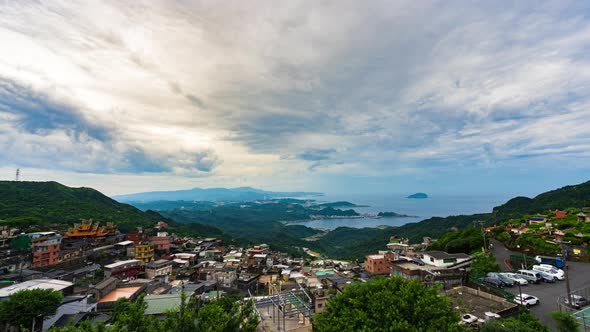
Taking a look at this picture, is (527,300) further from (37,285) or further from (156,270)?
(37,285)

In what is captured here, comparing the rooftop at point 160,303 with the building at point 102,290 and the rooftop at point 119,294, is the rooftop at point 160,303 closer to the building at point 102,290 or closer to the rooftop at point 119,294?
the rooftop at point 119,294

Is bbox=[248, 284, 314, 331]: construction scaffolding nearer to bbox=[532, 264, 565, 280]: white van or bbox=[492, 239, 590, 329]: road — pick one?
bbox=[492, 239, 590, 329]: road

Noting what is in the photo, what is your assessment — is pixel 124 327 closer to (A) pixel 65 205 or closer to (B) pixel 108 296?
(B) pixel 108 296

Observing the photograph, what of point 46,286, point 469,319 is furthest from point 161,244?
point 469,319

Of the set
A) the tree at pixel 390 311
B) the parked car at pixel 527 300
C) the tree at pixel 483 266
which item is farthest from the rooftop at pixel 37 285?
the tree at pixel 483 266

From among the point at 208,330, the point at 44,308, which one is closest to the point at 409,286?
the point at 208,330

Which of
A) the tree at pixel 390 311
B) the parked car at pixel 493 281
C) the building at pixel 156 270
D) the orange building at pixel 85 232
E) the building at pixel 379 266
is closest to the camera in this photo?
the tree at pixel 390 311
